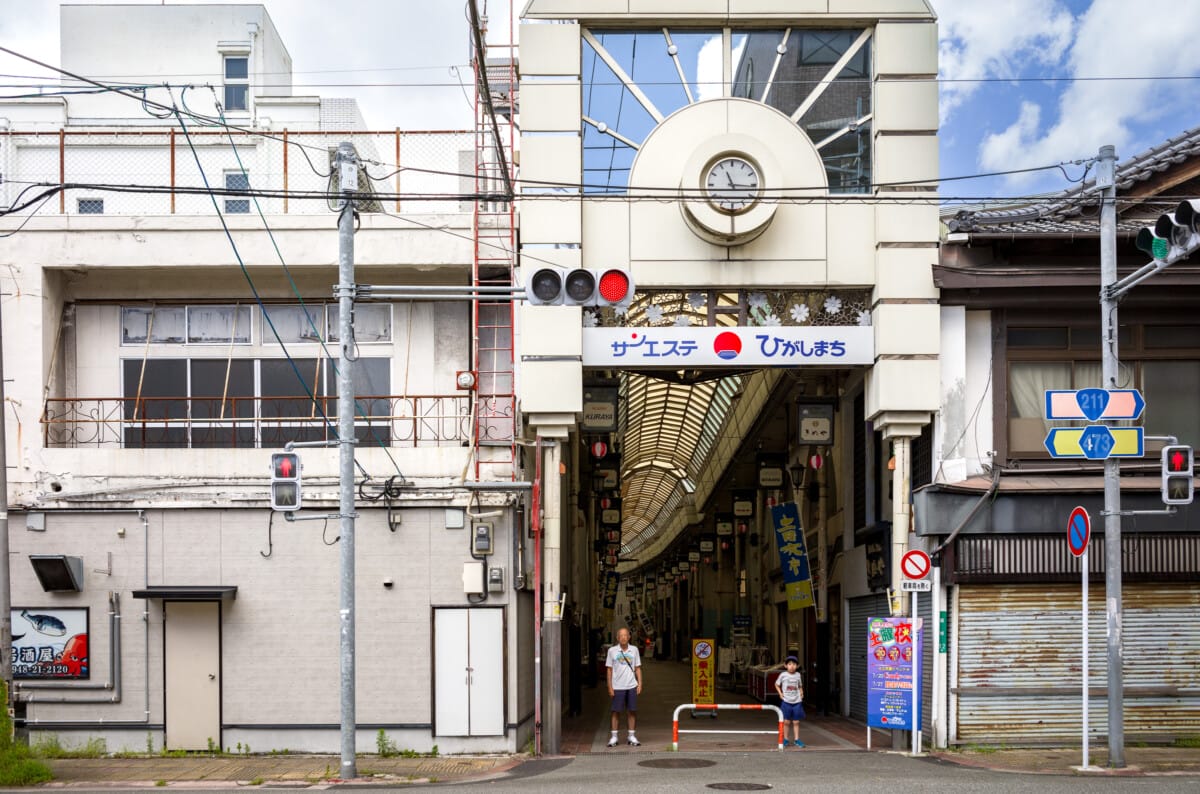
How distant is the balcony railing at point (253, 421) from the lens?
21.6 metres

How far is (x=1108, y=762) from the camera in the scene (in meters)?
17.1

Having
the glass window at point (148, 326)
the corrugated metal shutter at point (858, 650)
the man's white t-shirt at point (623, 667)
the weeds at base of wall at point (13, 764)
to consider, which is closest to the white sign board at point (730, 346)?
→ the man's white t-shirt at point (623, 667)

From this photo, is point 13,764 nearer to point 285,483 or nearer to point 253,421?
point 285,483

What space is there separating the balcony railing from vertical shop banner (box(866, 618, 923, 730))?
6899 mm

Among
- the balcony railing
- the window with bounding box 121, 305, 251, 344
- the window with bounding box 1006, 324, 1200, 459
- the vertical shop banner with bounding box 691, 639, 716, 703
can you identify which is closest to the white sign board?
the balcony railing

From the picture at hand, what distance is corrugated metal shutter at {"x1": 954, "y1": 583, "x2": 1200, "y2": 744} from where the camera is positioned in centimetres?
1916

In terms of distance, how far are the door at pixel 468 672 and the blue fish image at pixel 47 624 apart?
19.3 feet

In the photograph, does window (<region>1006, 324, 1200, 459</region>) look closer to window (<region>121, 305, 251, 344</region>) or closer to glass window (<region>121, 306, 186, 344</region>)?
window (<region>121, 305, 251, 344</region>)

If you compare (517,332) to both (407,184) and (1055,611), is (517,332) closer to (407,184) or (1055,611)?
(407,184)

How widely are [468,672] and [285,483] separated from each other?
487 cm

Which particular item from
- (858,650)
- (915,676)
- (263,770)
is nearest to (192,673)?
(263,770)

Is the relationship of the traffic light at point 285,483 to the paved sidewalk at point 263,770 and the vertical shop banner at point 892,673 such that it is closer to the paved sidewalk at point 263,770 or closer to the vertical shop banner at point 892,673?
the paved sidewalk at point 263,770

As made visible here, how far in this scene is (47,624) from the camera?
20.1m

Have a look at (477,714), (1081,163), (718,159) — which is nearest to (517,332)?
(718,159)
